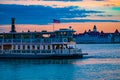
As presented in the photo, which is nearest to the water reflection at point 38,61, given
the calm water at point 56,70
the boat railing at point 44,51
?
the calm water at point 56,70

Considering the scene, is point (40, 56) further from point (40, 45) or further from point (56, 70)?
point (56, 70)

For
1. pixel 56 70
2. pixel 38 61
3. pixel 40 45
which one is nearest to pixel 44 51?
pixel 40 45

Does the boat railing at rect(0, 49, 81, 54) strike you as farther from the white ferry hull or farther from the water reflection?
the water reflection

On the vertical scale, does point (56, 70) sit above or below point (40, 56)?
below

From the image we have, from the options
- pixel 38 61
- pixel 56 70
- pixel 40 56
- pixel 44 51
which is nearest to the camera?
pixel 56 70

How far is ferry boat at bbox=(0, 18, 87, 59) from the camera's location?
282ft

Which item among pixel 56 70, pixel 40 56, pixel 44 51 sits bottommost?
pixel 56 70

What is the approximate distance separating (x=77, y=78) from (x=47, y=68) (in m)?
13.5

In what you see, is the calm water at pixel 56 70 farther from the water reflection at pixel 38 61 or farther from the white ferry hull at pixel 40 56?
the white ferry hull at pixel 40 56

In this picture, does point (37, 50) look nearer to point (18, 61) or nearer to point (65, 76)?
point (18, 61)

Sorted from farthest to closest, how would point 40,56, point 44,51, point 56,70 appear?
point 44,51, point 40,56, point 56,70

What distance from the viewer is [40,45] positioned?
87938 millimetres

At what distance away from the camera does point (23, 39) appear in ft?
293

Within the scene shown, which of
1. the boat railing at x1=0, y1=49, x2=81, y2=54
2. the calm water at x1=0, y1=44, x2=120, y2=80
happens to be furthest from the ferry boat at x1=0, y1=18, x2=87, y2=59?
the calm water at x1=0, y1=44, x2=120, y2=80
